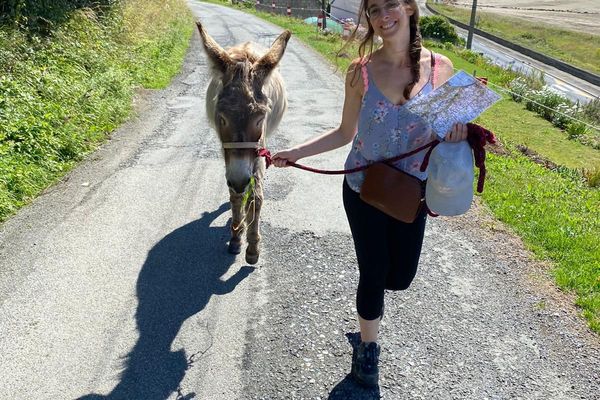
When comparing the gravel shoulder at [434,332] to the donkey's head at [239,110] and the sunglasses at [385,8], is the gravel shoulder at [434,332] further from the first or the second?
the sunglasses at [385,8]

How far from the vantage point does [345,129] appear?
9.15 ft

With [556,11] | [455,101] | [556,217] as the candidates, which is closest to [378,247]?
[455,101]

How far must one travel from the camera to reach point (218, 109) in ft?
11.2

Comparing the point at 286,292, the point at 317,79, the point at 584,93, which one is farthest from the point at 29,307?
the point at 584,93

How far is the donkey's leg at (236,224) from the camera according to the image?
4387 mm

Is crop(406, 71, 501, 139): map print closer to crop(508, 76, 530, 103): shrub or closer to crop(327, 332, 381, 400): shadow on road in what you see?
crop(327, 332, 381, 400): shadow on road

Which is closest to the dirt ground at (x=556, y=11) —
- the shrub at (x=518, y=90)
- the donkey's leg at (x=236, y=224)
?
the shrub at (x=518, y=90)

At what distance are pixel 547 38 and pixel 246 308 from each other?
204 ft

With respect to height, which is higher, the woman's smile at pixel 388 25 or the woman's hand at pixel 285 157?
the woman's smile at pixel 388 25

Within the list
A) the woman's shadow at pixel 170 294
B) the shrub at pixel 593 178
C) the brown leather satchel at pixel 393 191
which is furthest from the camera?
the shrub at pixel 593 178

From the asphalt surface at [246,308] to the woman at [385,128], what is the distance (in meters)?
0.77

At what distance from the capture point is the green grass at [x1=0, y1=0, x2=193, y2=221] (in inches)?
232

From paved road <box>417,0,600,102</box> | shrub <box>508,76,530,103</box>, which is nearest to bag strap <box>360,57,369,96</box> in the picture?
shrub <box>508,76,530,103</box>

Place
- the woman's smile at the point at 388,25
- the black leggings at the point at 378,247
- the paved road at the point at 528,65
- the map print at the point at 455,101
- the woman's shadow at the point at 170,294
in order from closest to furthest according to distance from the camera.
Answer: the map print at the point at 455,101 → the woman's smile at the point at 388,25 → the black leggings at the point at 378,247 → the woman's shadow at the point at 170,294 → the paved road at the point at 528,65
